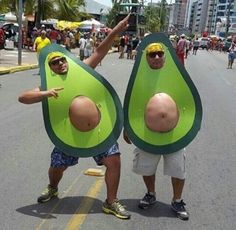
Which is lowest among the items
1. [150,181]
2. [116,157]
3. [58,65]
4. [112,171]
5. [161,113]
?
[150,181]

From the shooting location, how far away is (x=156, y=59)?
4715mm

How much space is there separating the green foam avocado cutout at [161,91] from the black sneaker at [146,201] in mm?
514

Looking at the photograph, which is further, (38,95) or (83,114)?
(83,114)

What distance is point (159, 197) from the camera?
17.8 feet

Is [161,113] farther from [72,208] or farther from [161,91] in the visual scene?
[72,208]

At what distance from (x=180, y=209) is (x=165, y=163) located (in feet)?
1.48

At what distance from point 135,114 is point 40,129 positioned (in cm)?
449

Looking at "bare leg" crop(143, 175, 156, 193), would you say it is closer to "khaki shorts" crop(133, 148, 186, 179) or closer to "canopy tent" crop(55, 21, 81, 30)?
"khaki shorts" crop(133, 148, 186, 179)

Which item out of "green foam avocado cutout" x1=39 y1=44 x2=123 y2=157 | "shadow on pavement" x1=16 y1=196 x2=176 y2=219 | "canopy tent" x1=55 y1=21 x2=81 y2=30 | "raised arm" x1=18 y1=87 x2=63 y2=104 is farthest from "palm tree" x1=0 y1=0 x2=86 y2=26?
"raised arm" x1=18 y1=87 x2=63 y2=104

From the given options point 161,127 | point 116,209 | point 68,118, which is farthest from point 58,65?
point 116,209

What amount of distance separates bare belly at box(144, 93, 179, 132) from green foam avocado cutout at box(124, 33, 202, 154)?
0.14 ft

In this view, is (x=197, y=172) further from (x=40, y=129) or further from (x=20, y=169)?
(x=40, y=129)

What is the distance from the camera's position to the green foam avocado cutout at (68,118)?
15.6ft

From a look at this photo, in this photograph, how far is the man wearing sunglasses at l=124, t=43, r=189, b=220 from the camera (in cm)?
471
